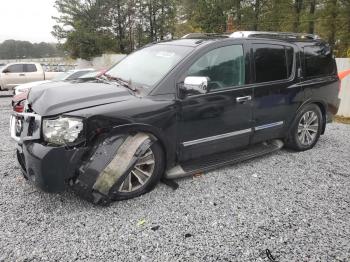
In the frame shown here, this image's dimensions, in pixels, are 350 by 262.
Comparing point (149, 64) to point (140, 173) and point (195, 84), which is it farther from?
point (140, 173)

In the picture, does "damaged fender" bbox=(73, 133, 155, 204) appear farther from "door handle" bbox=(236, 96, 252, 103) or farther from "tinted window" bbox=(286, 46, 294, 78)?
Answer: "tinted window" bbox=(286, 46, 294, 78)

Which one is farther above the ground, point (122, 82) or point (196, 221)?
point (122, 82)

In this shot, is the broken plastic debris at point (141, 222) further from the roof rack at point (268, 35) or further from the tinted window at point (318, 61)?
the tinted window at point (318, 61)

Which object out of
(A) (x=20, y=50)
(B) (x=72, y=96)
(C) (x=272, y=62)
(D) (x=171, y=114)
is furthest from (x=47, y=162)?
(A) (x=20, y=50)

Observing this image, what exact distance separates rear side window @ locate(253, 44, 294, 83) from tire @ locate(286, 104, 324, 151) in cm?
75

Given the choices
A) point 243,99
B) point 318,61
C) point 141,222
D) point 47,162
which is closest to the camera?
point 47,162

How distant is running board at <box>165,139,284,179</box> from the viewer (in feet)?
11.9

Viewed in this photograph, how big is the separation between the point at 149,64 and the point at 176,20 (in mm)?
30278

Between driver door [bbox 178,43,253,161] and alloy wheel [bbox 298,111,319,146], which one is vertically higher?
driver door [bbox 178,43,253,161]

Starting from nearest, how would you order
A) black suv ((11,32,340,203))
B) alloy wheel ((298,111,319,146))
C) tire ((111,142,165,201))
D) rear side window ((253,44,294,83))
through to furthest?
black suv ((11,32,340,203))
tire ((111,142,165,201))
rear side window ((253,44,294,83))
alloy wheel ((298,111,319,146))

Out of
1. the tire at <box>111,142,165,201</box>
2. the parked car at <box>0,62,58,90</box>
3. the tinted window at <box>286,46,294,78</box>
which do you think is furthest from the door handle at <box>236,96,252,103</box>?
the parked car at <box>0,62,58,90</box>

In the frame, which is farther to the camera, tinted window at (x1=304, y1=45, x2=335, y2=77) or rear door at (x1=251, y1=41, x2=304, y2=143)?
tinted window at (x1=304, y1=45, x2=335, y2=77)

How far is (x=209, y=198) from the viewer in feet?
11.3

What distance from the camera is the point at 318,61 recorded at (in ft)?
16.2
